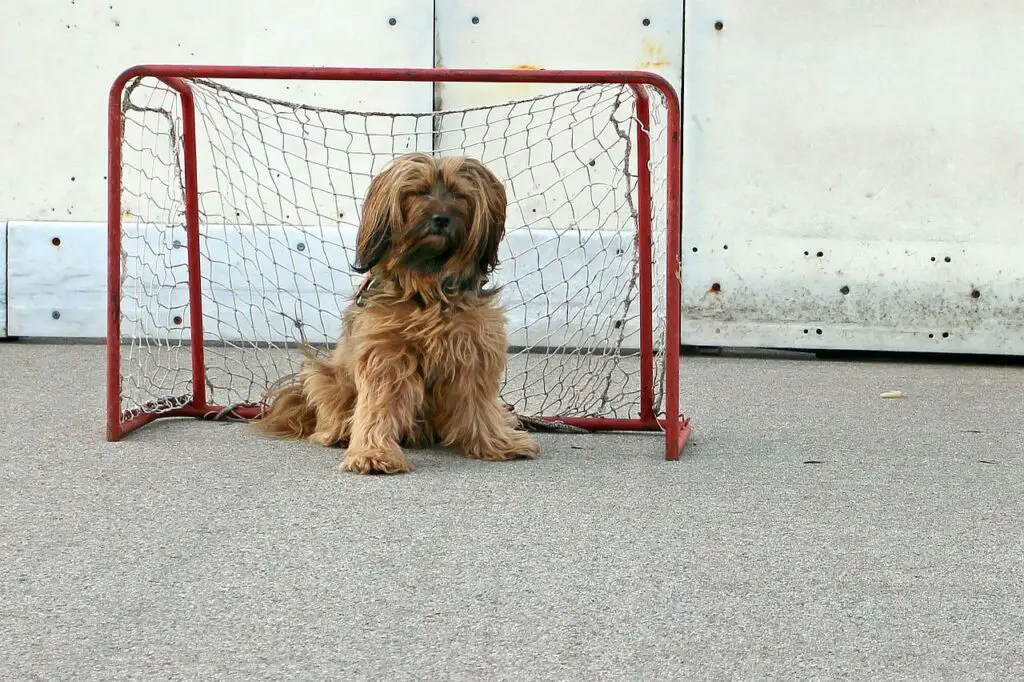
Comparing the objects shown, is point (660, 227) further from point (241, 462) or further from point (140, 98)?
point (241, 462)

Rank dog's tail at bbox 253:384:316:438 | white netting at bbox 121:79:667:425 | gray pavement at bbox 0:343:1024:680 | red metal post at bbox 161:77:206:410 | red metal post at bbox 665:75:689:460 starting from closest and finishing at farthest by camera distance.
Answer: gray pavement at bbox 0:343:1024:680
red metal post at bbox 665:75:689:460
dog's tail at bbox 253:384:316:438
red metal post at bbox 161:77:206:410
white netting at bbox 121:79:667:425

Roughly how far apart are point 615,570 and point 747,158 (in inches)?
179

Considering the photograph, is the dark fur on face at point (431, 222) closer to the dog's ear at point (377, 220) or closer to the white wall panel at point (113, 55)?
the dog's ear at point (377, 220)

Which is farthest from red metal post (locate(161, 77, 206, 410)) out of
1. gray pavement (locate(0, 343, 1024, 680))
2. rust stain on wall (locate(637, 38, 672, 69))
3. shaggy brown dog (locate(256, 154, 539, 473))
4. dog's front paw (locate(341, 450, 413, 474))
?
rust stain on wall (locate(637, 38, 672, 69))

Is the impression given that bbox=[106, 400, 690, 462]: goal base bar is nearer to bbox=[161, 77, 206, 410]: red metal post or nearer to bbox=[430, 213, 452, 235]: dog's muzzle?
bbox=[161, 77, 206, 410]: red metal post

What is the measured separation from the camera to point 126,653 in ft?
7.43

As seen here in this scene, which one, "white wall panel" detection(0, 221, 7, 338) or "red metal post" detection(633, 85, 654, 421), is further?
"white wall panel" detection(0, 221, 7, 338)

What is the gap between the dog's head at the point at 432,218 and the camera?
3.94 meters

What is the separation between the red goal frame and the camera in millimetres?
4004

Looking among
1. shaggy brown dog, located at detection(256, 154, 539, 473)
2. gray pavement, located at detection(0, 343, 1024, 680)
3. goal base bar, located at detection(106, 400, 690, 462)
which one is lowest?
gray pavement, located at detection(0, 343, 1024, 680)

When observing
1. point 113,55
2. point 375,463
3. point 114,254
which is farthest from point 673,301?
point 113,55

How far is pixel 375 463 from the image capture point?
3.81m

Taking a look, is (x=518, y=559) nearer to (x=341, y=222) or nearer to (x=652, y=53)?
(x=341, y=222)

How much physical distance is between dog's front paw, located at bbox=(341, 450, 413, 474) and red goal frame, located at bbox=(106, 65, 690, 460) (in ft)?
2.84
